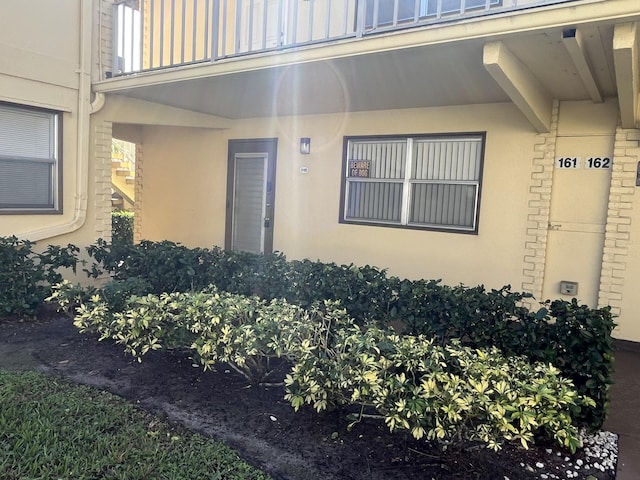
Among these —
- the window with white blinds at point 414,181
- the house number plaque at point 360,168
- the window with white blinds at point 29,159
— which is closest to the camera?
the window with white blinds at point 29,159

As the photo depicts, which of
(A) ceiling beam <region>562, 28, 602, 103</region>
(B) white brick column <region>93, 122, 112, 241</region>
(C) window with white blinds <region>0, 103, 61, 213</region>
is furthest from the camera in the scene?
(B) white brick column <region>93, 122, 112, 241</region>

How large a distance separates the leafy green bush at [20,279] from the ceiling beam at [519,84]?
5.03 m

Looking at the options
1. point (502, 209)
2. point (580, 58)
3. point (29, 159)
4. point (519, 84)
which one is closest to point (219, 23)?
point (29, 159)

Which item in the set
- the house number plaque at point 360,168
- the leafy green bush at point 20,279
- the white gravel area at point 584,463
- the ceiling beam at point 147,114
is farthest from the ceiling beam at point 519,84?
the leafy green bush at point 20,279

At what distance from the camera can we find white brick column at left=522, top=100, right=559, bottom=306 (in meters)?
5.51

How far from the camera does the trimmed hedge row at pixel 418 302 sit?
311 cm

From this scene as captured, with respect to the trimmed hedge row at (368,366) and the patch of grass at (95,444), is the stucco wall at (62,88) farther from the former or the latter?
the patch of grass at (95,444)

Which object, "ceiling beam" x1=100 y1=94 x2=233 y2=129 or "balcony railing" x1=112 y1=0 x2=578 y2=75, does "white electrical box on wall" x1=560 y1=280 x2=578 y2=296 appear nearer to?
"balcony railing" x1=112 y1=0 x2=578 y2=75

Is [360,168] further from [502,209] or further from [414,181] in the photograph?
[502,209]

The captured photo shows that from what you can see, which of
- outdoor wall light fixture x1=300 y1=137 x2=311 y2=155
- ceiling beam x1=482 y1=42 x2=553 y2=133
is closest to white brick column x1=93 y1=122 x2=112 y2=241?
outdoor wall light fixture x1=300 y1=137 x2=311 y2=155

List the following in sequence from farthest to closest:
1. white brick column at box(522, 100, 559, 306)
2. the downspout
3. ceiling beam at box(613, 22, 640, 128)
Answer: the downspout < white brick column at box(522, 100, 559, 306) < ceiling beam at box(613, 22, 640, 128)

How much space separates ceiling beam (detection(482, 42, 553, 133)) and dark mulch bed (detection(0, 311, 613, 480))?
2927 millimetres

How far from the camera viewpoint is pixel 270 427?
3.15 m

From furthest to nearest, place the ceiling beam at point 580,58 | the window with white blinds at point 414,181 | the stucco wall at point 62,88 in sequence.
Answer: the window with white blinds at point 414,181
the stucco wall at point 62,88
the ceiling beam at point 580,58
